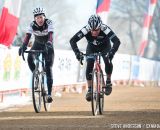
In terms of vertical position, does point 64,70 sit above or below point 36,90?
above

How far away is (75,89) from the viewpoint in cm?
2478

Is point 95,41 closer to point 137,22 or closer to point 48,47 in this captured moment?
point 48,47

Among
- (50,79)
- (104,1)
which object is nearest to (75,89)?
(104,1)

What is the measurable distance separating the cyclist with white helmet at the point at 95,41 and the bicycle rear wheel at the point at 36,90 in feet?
3.81

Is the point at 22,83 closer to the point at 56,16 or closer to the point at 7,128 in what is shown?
the point at 7,128

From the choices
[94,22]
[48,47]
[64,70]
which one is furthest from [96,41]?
[64,70]

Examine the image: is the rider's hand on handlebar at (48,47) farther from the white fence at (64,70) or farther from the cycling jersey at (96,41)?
the white fence at (64,70)

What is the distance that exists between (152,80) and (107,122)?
99.2 feet

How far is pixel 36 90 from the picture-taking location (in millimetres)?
12938

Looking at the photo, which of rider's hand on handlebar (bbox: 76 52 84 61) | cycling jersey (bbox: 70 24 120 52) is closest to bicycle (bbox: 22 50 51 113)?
cycling jersey (bbox: 70 24 120 52)

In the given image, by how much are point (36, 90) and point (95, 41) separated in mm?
1587

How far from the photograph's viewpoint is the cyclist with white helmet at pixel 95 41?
11945 millimetres

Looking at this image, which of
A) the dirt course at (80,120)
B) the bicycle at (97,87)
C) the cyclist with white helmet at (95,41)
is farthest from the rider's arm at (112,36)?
the dirt course at (80,120)

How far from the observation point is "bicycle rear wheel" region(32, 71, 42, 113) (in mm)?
12766
